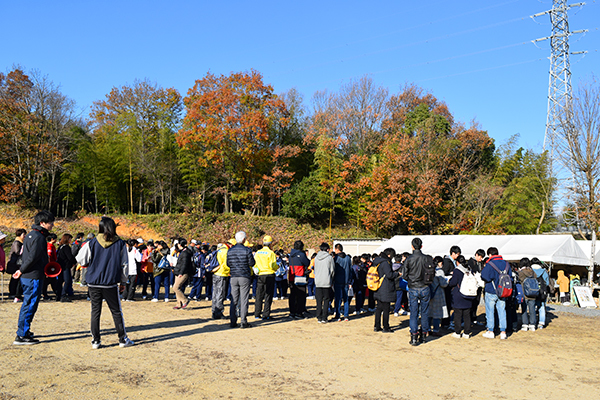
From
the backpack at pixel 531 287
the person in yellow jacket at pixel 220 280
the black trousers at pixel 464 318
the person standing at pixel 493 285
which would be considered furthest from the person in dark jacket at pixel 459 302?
the person in yellow jacket at pixel 220 280

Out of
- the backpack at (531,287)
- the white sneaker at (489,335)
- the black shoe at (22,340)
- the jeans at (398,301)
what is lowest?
the white sneaker at (489,335)

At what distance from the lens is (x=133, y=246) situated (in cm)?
1052

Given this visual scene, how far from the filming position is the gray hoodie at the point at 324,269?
8.66 meters

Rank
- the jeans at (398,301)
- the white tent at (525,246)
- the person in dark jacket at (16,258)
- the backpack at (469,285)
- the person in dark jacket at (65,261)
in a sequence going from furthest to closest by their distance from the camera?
the white tent at (525,246) < the jeans at (398,301) < the person in dark jacket at (65,261) < the person in dark jacket at (16,258) < the backpack at (469,285)

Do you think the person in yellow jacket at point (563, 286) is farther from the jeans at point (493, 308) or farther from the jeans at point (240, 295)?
the jeans at point (240, 295)

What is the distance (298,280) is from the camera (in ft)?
29.7

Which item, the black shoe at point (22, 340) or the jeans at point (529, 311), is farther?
the jeans at point (529, 311)

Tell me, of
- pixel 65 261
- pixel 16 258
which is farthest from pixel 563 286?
pixel 16 258

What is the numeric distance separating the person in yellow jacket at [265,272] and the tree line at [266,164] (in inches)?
719

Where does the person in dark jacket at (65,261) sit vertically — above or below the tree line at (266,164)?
below

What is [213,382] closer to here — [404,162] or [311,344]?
[311,344]

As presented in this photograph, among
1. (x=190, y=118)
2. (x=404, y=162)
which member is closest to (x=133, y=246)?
(x=190, y=118)

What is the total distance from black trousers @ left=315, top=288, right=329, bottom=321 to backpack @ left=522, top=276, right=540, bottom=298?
3997 millimetres

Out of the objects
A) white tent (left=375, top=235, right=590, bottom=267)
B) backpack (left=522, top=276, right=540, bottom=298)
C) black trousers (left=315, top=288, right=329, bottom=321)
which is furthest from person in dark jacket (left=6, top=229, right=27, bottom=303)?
white tent (left=375, top=235, right=590, bottom=267)
